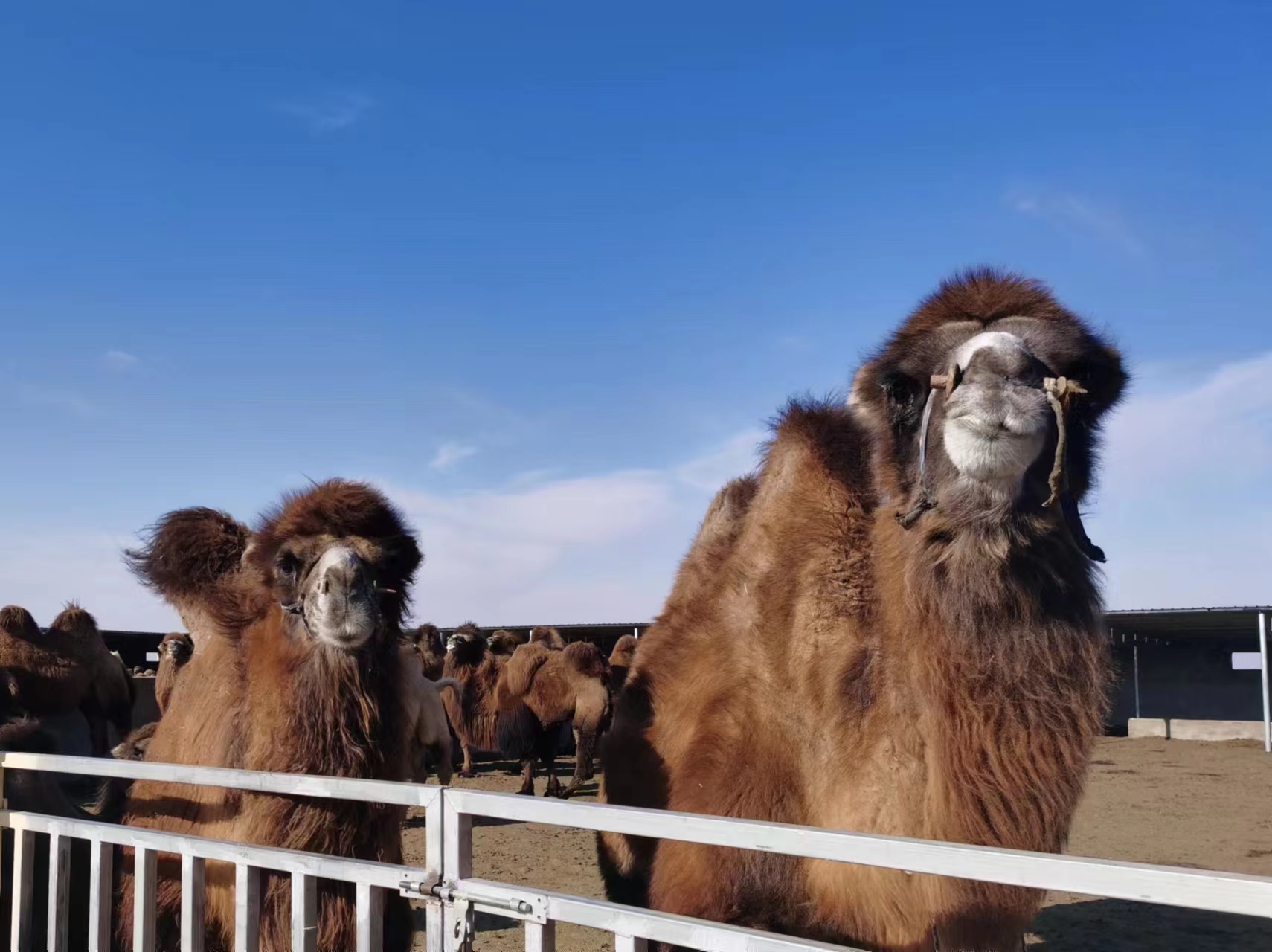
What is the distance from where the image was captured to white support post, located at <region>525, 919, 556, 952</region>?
2207mm

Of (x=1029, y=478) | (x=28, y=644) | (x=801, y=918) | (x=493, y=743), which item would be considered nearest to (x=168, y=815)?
(x=801, y=918)

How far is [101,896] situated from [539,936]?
1874 mm

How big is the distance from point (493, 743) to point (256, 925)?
13875mm

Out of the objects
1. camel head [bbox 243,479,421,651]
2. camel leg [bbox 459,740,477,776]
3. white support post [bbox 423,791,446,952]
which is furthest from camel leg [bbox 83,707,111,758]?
white support post [bbox 423,791,446,952]

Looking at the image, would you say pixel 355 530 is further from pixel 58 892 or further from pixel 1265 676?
pixel 1265 676

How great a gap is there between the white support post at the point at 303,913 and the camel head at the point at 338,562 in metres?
1.04

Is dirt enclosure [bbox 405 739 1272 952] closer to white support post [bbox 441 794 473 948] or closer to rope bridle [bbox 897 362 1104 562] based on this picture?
rope bridle [bbox 897 362 1104 562]

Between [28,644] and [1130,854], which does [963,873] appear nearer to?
[1130,854]

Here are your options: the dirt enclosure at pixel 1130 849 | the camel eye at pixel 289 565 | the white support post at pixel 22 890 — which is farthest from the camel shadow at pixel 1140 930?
the white support post at pixel 22 890

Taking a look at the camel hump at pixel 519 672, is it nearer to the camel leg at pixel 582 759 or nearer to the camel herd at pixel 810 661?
the camel leg at pixel 582 759

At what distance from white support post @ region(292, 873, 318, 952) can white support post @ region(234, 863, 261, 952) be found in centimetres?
24

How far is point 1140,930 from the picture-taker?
23.2 ft

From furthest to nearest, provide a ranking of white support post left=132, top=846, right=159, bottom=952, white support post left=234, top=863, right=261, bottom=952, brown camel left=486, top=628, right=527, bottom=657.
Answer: brown camel left=486, top=628, right=527, bottom=657 < white support post left=132, top=846, right=159, bottom=952 < white support post left=234, top=863, right=261, bottom=952

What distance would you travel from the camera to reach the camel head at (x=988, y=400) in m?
2.42
